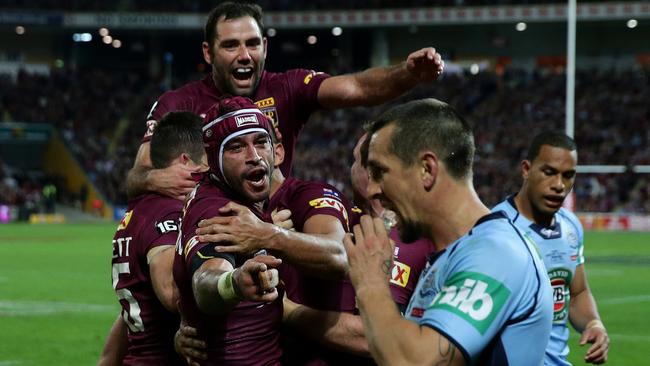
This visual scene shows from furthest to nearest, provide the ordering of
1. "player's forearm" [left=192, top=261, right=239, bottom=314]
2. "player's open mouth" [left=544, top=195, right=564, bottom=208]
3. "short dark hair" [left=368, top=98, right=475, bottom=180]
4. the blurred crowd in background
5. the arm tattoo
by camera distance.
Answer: the blurred crowd in background
"player's open mouth" [left=544, top=195, right=564, bottom=208]
"player's forearm" [left=192, top=261, right=239, bottom=314]
"short dark hair" [left=368, top=98, right=475, bottom=180]
the arm tattoo

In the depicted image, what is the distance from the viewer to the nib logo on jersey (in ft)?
11.2

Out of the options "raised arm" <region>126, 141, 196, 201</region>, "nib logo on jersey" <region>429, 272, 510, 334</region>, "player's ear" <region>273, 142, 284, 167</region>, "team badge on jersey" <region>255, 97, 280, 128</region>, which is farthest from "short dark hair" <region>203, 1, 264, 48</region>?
"nib logo on jersey" <region>429, 272, 510, 334</region>

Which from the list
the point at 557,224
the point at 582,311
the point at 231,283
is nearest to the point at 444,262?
the point at 231,283

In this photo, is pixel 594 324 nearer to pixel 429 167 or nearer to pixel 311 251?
pixel 311 251

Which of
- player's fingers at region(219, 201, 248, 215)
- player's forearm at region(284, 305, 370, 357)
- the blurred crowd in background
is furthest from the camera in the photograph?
the blurred crowd in background

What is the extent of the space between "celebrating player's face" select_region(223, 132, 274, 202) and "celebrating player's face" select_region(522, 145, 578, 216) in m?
3.47

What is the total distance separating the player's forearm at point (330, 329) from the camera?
192 inches

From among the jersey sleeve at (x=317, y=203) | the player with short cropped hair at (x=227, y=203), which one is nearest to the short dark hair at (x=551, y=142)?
the jersey sleeve at (x=317, y=203)

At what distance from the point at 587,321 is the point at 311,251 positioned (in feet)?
11.2

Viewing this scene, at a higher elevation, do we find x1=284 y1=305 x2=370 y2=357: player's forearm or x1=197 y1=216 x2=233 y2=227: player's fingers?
x1=197 y1=216 x2=233 y2=227: player's fingers

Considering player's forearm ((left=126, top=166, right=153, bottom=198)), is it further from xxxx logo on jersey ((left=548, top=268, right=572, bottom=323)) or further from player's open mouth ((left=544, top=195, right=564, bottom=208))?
player's open mouth ((left=544, top=195, right=564, bottom=208))

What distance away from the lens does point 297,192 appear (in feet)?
17.1

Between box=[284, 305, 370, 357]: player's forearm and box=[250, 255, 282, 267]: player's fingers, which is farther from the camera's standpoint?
box=[284, 305, 370, 357]: player's forearm

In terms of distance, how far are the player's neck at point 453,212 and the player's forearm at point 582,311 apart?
152 inches
